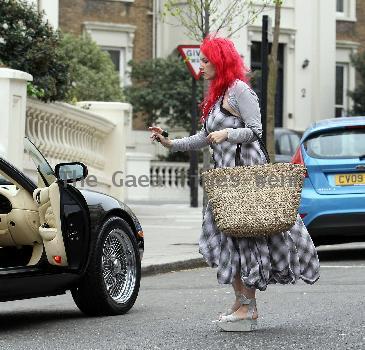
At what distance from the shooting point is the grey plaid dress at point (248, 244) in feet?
27.6

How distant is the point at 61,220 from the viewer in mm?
9141

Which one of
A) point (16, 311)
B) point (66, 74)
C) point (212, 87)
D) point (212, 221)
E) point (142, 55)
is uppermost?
point (142, 55)

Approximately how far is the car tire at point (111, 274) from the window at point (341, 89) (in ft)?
111

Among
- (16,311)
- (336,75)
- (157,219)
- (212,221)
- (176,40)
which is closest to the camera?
(212,221)

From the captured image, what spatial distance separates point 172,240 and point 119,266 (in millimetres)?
8352

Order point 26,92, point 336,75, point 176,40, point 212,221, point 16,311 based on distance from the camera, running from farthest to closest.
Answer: point 336,75 < point 176,40 < point 26,92 < point 16,311 < point 212,221

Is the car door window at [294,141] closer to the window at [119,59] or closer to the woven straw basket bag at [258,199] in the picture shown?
the window at [119,59]

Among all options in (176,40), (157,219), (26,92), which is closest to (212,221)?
(26,92)

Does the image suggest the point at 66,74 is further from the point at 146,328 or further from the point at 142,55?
the point at 142,55

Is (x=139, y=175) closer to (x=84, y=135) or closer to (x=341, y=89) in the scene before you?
(x=84, y=135)

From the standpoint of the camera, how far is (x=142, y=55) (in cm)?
4009

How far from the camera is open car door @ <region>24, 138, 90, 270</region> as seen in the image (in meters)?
9.13

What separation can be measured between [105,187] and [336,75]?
20852 millimetres

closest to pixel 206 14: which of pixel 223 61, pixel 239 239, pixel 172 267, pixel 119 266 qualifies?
pixel 172 267
